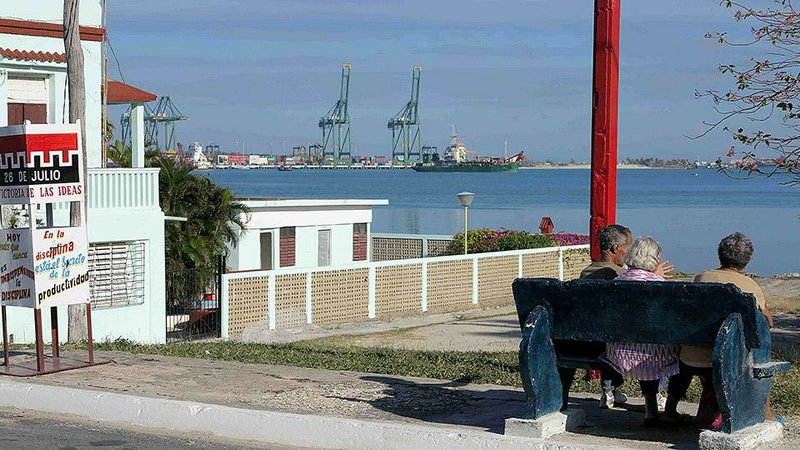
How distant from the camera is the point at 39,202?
1162cm

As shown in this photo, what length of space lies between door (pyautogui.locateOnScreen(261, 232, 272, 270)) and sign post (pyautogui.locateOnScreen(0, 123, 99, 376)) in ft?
75.8

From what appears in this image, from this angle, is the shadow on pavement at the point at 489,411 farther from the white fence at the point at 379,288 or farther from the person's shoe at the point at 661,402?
the white fence at the point at 379,288

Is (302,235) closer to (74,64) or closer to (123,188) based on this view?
(123,188)

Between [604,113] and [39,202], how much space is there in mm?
5330

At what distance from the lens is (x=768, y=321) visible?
8.05m

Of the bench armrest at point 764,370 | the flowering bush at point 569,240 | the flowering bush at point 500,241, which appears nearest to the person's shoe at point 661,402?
the bench armrest at point 764,370

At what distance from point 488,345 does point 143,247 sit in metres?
7.82

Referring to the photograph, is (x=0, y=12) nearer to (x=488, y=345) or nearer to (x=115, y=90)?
(x=115, y=90)

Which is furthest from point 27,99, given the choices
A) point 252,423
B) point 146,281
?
point 252,423

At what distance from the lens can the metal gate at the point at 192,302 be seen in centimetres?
2481

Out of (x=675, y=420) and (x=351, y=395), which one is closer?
(x=675, y=420)

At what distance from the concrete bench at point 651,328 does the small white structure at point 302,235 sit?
25.5m

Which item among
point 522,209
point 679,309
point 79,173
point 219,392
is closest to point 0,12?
point 79,173

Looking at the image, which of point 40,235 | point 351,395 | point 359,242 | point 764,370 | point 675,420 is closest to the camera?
point 764,370
